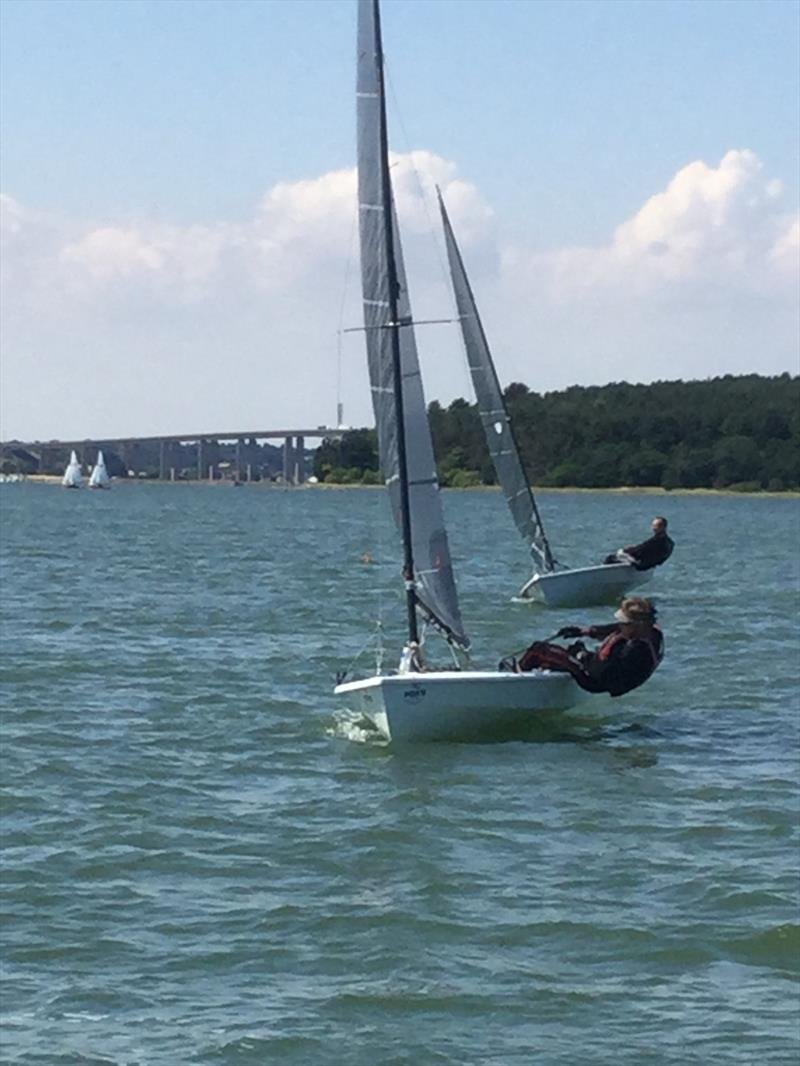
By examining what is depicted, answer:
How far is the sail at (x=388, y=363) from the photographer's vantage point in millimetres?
25859

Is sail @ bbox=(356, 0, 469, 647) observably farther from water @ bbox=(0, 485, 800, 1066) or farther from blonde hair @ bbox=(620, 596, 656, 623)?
blonde hair @ bbox=(620, 596, 656, 623)

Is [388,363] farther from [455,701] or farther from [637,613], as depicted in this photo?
[455,701]

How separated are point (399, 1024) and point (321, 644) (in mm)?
24468

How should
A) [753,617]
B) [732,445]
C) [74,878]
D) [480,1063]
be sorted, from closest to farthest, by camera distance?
1. [480,1063]
2. [74,878]
3. [753,617]
4. [732,445]

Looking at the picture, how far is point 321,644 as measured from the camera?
1506 inches

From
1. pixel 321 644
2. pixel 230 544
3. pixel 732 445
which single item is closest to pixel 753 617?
pixel 321 644

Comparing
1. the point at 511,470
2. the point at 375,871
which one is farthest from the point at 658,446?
the point at 375,871

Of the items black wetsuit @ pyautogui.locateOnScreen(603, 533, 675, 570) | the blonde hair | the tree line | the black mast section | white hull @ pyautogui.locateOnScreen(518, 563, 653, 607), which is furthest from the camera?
the tree line

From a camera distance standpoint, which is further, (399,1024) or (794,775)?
(794,775)

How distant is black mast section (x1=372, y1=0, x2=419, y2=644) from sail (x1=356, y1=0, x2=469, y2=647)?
3 centimetres

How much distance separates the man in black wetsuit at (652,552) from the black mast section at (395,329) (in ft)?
43.4

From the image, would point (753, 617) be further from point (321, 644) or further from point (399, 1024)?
point (399, 1024)

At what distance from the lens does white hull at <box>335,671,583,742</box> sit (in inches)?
940

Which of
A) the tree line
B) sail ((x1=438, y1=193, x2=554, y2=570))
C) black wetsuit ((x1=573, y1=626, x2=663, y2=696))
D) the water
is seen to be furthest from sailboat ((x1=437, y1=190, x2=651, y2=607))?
the tree line
